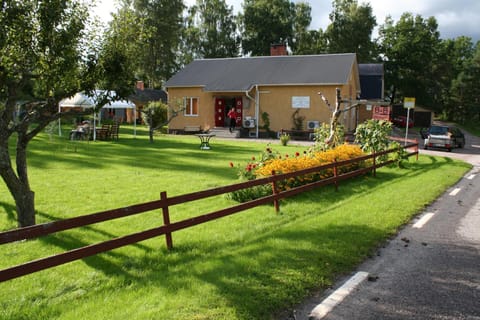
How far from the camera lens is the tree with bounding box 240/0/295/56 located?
193 ft

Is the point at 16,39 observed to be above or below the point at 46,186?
above

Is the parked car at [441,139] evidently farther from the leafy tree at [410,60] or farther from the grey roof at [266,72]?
the leafy tree at [410,60]

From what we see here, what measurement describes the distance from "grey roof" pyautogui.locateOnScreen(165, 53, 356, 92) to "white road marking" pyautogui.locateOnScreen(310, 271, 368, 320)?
2500 cm

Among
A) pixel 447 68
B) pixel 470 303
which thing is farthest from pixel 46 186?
pixel 447 68

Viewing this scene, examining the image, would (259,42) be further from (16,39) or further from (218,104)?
(16,39)

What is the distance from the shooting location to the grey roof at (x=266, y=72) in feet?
99.5

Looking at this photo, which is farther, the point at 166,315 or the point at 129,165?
the point at 129,165

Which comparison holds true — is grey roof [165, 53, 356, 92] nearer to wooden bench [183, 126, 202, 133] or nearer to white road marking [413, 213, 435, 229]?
wooden bench [183, 126, 202, 133]

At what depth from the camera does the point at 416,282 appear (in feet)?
16.5

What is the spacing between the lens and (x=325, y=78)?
29703 mm

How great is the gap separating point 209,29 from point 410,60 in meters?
27.9

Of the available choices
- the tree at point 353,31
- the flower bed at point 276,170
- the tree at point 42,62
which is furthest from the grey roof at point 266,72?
the tree at point 353,31

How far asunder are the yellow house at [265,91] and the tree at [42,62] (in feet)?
73.9

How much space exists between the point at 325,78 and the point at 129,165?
61.9ft
